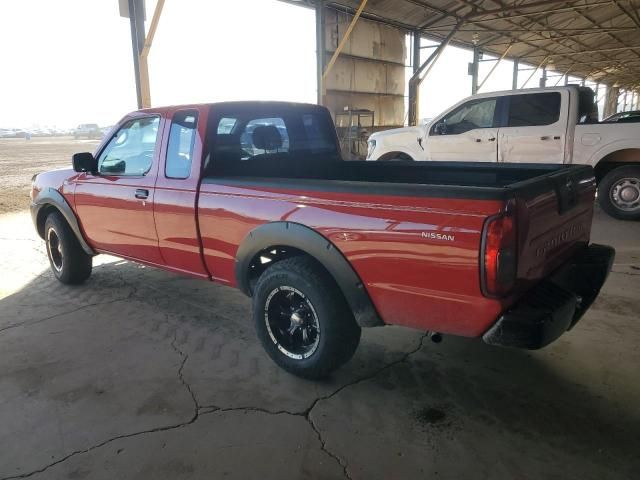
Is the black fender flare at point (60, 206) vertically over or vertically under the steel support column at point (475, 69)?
under

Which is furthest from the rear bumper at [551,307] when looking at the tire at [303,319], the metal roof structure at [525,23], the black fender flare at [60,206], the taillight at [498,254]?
the metal roof structure at [525,23]

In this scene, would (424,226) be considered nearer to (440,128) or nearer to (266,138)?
(266,138)

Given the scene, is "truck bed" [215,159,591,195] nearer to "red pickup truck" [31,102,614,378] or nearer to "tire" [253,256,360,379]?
"red pickup truck" [31,102,614,378]

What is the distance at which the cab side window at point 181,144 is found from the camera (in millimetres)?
3338

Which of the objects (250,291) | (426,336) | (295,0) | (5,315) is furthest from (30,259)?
(295,0)

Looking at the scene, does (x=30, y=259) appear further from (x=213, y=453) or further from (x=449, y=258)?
(x=449, y=258)

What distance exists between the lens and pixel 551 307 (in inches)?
86.4

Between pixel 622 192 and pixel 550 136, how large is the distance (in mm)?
1410

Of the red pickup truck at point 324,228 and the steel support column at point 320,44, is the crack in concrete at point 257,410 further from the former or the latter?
the steel support column at point 320,44

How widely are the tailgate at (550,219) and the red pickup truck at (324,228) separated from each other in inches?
0.5

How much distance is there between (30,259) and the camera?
19.0 ft

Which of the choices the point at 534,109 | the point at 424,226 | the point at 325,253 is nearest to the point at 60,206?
the point at 325,253

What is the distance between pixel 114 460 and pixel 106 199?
239 centimetres

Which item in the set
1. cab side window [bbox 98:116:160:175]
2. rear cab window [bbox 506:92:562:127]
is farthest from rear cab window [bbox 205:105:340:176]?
rear cab window [bbox 506:92:562:127]
